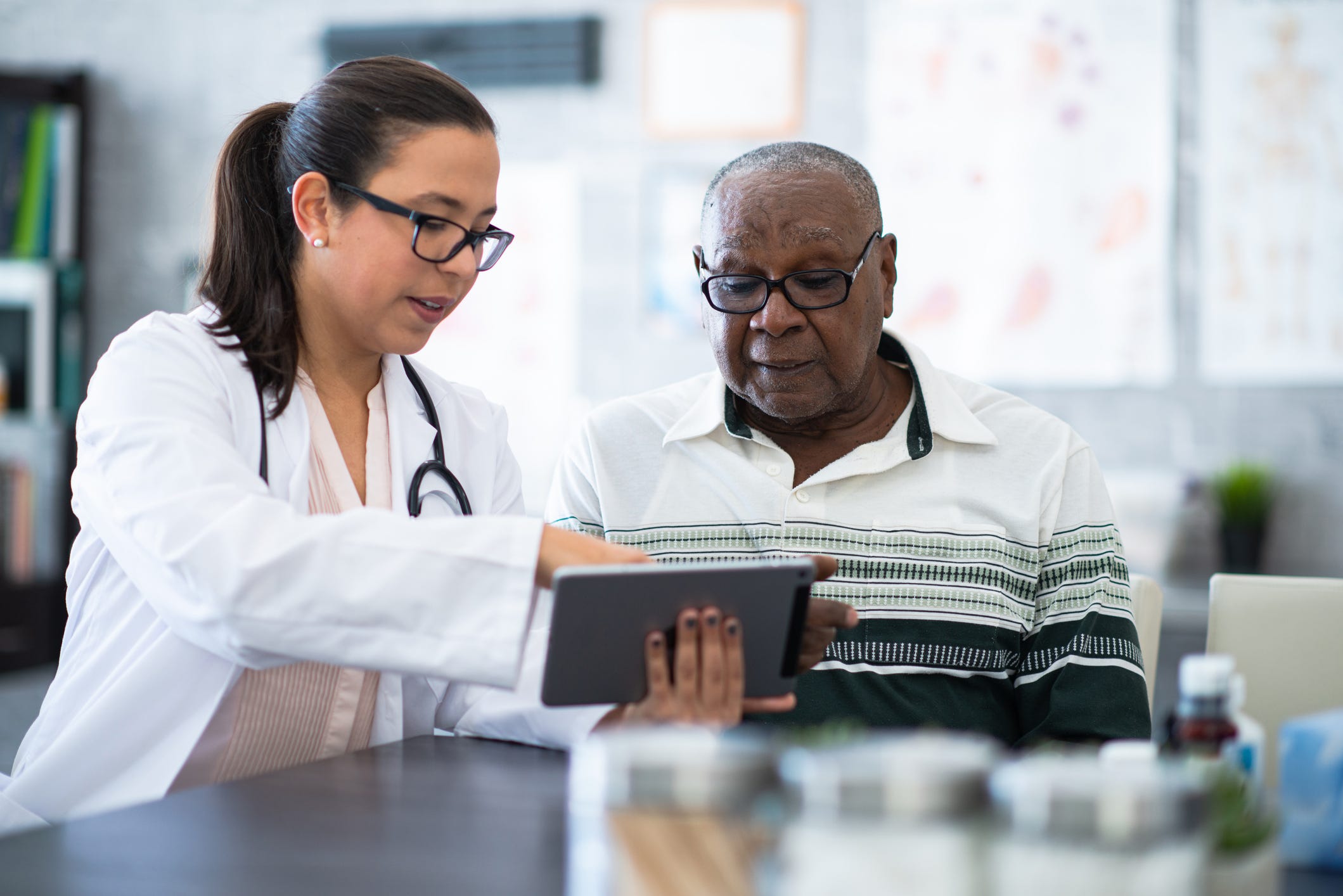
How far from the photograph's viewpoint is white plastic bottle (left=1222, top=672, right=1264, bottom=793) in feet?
2.68

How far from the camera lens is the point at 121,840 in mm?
930

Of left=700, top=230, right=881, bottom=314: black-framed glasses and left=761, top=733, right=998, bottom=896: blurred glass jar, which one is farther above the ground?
left=700, top=230, right=881, bottom=314: black-framed glasses

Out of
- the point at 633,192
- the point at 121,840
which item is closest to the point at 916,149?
the point at 633,192

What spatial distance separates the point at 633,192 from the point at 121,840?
2789mm

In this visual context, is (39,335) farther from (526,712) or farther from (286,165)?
(526,712)

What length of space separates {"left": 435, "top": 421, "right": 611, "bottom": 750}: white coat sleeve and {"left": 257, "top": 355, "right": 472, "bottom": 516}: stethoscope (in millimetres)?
169

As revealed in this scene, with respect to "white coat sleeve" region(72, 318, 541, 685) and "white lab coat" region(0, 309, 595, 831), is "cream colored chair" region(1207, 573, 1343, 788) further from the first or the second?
"white coat sleeve" region(72, 318, 541, 685)

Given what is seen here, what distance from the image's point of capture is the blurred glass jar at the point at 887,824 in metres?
0.51

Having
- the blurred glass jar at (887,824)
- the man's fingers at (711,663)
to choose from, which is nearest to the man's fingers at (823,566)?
the man's fingers at (711,663)

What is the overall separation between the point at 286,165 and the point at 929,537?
3.02 ft

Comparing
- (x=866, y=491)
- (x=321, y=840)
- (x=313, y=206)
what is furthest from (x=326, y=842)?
(x=866, y=491)

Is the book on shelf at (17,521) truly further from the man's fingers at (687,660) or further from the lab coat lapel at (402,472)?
the man's fingers at (687,660)

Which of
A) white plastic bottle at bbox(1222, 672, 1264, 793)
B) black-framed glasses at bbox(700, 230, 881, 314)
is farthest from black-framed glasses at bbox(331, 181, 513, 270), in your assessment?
white plastic bottle at bbox(1222, 672, 1264, 793)

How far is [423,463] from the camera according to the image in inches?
59.1
